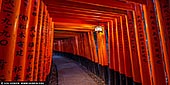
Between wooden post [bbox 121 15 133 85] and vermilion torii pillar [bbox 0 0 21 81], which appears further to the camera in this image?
wooden post [bbox 121 15 133 85]

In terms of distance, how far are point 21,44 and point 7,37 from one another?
0.35 meters

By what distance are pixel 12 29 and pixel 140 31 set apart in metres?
3.27

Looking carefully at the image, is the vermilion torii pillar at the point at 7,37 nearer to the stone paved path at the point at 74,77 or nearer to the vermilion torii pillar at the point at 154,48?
the vermilion torii pillar at the point at 154,48

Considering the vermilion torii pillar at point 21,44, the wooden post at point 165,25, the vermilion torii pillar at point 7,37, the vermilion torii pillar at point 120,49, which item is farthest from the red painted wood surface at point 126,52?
the vermilion torii pillar at point 7,37

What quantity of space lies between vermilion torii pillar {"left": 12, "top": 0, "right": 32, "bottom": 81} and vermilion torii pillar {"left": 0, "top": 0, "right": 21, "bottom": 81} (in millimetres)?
136

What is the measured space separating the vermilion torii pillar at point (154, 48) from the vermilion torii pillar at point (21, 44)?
2.80 metres

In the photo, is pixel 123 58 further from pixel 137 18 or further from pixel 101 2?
pixel 101 2

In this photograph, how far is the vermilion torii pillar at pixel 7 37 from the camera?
168cm

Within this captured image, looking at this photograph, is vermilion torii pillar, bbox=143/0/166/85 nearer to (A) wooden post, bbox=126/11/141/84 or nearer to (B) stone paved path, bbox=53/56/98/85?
(A) wooden post, bbox=126/11/141/84

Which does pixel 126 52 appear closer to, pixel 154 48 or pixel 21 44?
pixel 154 48

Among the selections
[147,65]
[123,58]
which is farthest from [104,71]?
[147,65]

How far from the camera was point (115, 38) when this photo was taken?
5.80 metres

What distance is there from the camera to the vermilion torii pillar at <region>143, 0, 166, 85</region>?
304cm

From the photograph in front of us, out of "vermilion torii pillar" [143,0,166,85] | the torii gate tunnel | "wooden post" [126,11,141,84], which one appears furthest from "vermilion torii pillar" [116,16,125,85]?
"vermilion torii pillar" [143,0,166,85]
